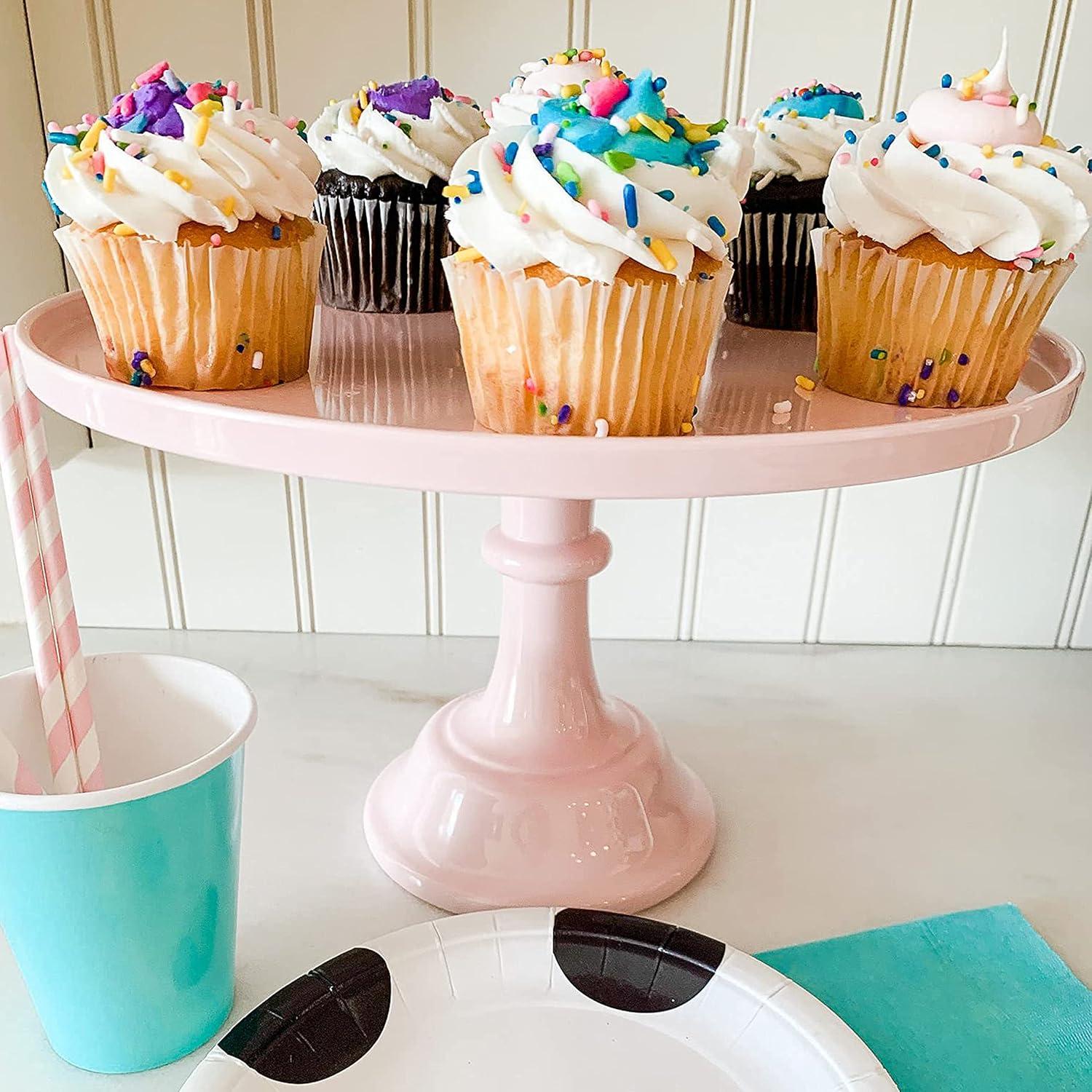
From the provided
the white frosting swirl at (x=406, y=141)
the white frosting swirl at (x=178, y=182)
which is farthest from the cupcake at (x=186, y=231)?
the white frosting swirl at (x=406, y=141)

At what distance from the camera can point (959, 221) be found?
1.92ft

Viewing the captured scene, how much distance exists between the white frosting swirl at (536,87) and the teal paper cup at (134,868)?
40 centimetres

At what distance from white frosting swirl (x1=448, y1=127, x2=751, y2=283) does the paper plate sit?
388mm

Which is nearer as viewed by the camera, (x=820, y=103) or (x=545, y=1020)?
(x=545, y=1020)

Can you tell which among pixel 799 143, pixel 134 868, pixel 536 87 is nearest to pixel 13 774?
pixel 134 868

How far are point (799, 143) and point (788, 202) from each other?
0.04 meters

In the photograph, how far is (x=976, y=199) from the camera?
0.58 m

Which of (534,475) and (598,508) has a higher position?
(534,475)

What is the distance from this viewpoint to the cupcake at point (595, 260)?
0.51 meters

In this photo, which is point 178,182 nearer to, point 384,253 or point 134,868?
point 384,253

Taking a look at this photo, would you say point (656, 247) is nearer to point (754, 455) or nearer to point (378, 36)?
point (754, 455)

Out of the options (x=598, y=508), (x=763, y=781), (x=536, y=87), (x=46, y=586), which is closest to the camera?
(x=46, y=586)

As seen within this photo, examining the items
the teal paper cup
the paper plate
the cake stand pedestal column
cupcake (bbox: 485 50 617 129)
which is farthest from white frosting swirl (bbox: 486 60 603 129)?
the paper plate

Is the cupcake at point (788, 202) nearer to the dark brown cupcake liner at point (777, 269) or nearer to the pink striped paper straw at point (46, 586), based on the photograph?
the dark brown cupcake liner at point (777, 269)
